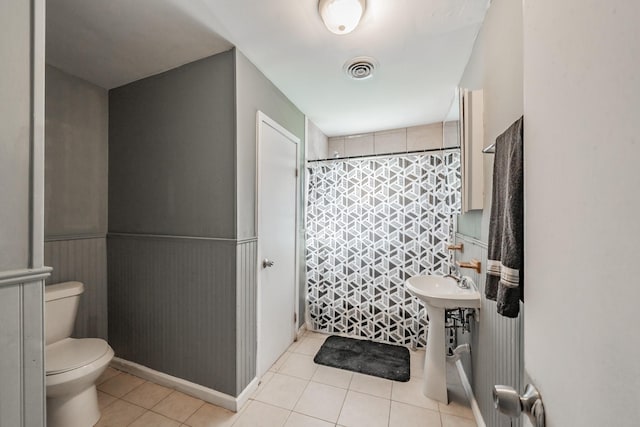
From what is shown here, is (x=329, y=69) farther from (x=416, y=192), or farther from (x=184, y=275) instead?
(x=184, y=275)

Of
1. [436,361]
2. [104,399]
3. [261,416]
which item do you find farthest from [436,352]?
[104,399]

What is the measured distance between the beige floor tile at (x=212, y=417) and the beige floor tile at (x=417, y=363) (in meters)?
1.37

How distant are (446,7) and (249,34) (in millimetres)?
1136

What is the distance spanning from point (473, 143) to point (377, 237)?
1.21 meters

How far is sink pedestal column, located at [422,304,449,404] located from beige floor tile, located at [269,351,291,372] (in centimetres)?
115

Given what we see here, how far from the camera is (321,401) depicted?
176cm

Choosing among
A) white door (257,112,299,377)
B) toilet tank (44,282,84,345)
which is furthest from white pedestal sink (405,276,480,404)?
toilet tank (44,282,84,345)

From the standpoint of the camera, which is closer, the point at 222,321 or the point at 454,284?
the point at 222,321

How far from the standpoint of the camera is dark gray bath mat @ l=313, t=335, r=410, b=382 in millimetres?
2078

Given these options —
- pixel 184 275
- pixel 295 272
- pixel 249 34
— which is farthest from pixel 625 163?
pixel 295 272

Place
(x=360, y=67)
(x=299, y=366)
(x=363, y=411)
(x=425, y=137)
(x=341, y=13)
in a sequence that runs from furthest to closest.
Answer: (x=425, y=137) < (x=299, y=366) < (x=360, y=67) < (x=363, y=411) < (x=341, y=13)

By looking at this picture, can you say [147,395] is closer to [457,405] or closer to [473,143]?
[457,405]

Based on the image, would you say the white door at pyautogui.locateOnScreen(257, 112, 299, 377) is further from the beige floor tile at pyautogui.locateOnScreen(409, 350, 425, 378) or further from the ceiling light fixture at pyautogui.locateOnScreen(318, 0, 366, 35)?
the beige floor tile at pyautogui.locateOnScreen(409, 350, 425, 378)

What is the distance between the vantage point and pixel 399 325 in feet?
8.03
